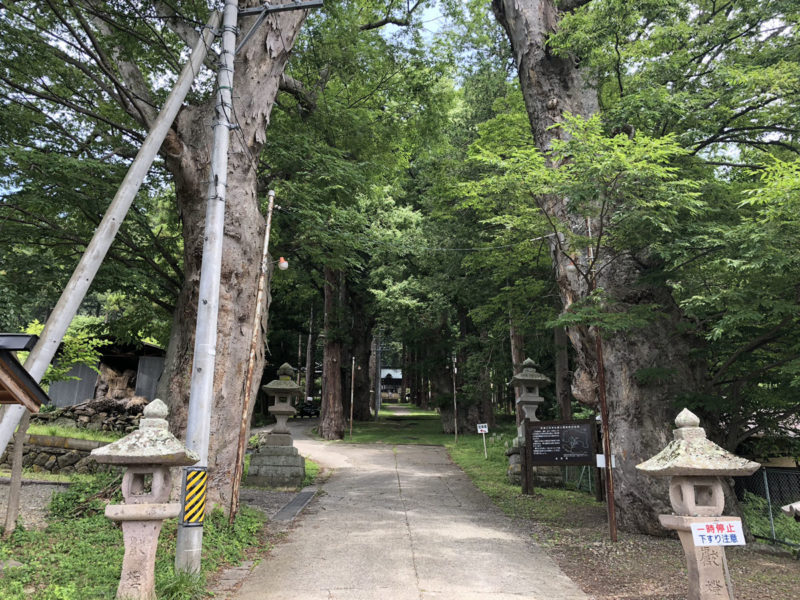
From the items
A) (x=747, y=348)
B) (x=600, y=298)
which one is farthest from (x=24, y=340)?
(x=747, y=348)

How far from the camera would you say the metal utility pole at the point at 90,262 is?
429 cm

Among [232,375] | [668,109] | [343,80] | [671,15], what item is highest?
[343,80]

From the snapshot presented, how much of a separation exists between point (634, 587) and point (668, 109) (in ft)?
23.1

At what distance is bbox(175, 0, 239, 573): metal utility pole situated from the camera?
544 cm

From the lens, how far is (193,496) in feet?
17.6

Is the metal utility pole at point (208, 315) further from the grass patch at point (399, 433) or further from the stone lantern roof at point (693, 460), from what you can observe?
the grass patch at point (399, 433)

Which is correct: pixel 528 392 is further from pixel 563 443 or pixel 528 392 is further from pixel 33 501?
pixel 33 501

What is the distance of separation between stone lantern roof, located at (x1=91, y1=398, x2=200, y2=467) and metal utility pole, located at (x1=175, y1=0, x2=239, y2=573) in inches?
15.9

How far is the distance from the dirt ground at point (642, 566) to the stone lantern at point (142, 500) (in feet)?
15.3

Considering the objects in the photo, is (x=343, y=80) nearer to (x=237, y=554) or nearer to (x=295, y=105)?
(x=295, y=105)

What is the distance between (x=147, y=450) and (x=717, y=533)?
5437mm

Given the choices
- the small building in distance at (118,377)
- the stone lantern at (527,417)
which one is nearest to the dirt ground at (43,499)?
the stone lantern at (527,417)

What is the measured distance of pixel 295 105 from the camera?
12969 millimetres

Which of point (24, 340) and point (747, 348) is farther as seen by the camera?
point (747, 348)
